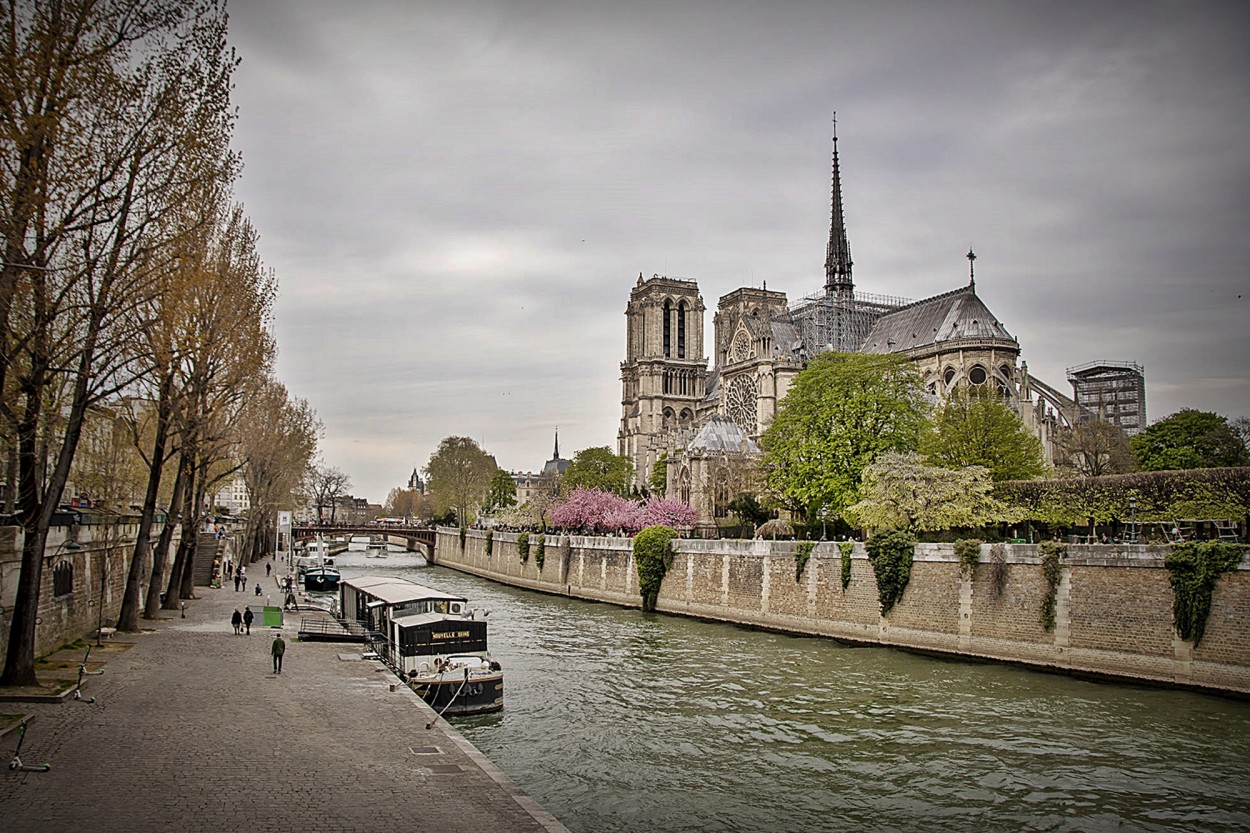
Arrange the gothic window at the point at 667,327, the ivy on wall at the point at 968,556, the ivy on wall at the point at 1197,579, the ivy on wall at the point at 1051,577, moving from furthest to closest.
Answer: the gothic window at the point at 667,327 → the ivy on wall at the point at 968,556 → the ivy on wall at the point at 1051,577 → the ivy on wall at the point at 1197,579

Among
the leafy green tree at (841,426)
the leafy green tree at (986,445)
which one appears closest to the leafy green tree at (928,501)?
the leafy green tree at (841,426)

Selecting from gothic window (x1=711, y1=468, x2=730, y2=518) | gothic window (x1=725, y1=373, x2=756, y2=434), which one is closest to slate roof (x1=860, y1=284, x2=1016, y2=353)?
gothic window (x1=725, y1=373, x2=756, y2=434)

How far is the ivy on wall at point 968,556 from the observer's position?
104 ft

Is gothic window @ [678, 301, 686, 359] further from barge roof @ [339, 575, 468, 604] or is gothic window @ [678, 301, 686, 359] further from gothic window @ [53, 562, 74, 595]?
gothic window @ [53, 562, 74, 595]

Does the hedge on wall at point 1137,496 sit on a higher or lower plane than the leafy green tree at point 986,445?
lower

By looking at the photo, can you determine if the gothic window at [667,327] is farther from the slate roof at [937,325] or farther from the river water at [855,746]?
the river water at [855,746]

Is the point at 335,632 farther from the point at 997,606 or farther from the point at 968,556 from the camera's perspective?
the point at 997,606

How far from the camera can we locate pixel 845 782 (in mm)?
18500

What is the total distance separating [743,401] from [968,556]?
6539 cm

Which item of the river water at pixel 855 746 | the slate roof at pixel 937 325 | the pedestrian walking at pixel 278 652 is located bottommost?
the river water at pixel 855 746

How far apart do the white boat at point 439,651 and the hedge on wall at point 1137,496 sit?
21.4 meters

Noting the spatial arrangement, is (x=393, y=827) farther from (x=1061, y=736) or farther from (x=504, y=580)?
(x=504, y=580)

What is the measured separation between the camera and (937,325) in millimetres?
82312

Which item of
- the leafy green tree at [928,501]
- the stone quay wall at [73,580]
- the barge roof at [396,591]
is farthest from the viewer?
the leafy green tree at [928,501]
